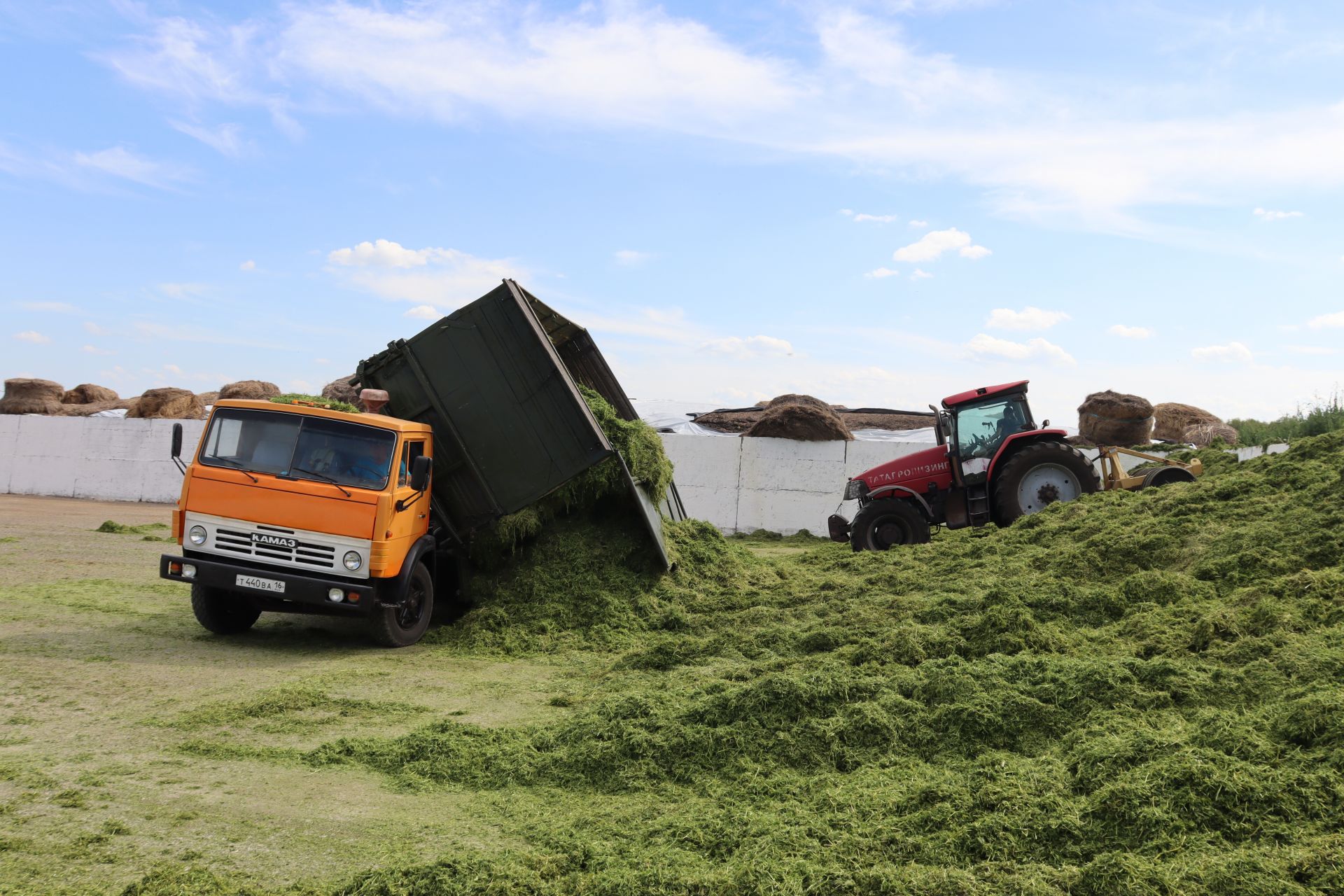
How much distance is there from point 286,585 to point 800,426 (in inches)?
568

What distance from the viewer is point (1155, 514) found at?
9742 millimetres

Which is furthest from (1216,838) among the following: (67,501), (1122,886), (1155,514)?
(67,501)

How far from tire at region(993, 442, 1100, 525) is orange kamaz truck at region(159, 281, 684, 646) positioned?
5.44 m

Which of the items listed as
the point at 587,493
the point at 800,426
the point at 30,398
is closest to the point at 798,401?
the point at 800,426

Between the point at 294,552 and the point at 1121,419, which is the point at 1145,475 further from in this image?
the point at 294,552

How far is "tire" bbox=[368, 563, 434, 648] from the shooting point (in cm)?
860

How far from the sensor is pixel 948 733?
5.28m

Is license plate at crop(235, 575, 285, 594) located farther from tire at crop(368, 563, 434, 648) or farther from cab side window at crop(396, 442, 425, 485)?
cab side window at crop(396, 442, 425, 485)

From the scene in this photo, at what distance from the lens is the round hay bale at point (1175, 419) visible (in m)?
24.3

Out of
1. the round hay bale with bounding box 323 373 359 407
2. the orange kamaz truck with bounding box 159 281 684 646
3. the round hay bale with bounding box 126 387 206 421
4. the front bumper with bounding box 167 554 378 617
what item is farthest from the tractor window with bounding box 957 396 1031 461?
the round hay bale with bounding box 126 387 206 421

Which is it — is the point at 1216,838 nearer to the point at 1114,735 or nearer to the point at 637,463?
the point at 1114,735

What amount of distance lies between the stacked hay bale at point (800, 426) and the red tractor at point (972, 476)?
6437 millimetres

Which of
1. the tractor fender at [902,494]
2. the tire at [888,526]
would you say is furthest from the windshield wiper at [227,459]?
the tractor fender at [902,494]

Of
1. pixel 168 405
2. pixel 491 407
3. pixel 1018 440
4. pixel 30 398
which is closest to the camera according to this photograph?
pixel 491 407
